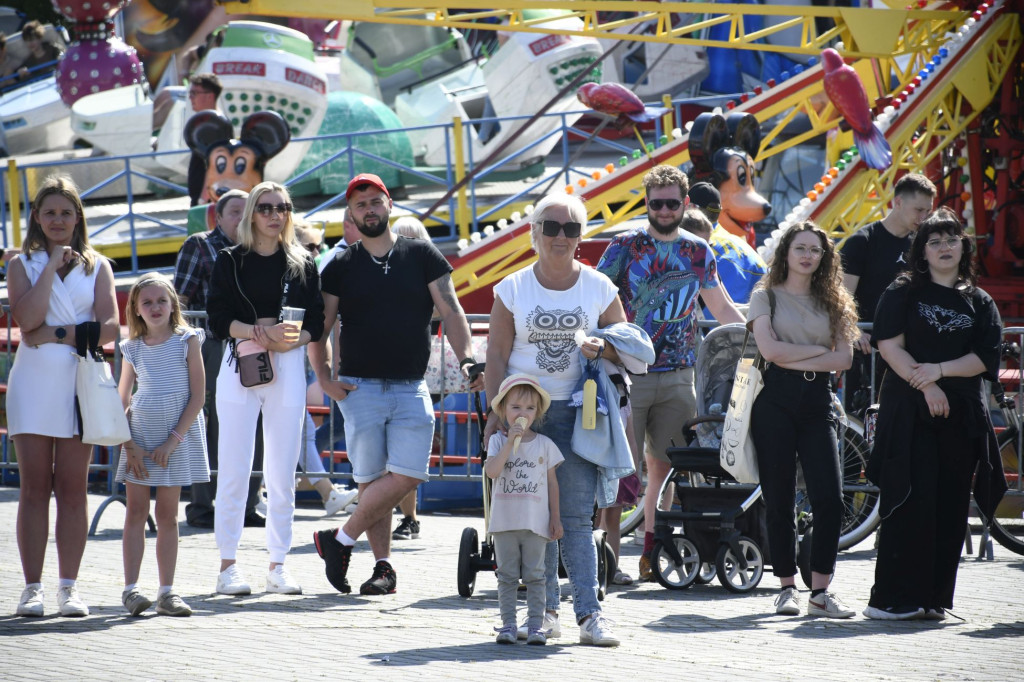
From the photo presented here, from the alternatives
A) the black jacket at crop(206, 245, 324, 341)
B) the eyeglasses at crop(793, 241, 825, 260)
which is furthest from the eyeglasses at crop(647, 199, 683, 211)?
the black jacket at crop(206, 245, 324, 341)

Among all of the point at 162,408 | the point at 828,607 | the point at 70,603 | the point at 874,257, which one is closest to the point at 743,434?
the point at 828,607

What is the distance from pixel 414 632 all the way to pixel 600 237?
11599 mm

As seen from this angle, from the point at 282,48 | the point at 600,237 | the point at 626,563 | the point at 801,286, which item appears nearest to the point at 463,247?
the point at 600,237

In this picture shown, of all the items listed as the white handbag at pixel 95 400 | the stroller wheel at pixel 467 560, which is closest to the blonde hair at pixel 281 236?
the white handbag at pixel 95 400

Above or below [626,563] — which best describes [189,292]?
above

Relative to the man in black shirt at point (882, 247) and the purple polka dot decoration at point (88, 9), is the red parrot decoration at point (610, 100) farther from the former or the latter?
the purple polka dot decoration at point (88, 9)

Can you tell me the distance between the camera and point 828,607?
6.23m

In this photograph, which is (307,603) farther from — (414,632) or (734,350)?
(734,350)

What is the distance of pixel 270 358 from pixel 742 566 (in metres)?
2.53

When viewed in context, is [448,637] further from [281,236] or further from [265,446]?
[281,236]

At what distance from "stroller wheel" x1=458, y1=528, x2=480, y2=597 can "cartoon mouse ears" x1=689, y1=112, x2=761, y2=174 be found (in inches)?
217

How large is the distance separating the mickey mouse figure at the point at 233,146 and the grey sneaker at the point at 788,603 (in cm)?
888

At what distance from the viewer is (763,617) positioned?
245 inches

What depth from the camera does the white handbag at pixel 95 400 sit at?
589 cm
